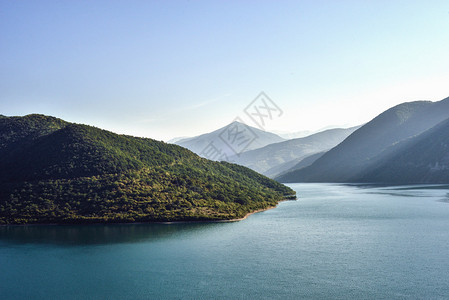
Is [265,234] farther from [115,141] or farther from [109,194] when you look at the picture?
[115,141]

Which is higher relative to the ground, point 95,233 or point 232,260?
point 95,233

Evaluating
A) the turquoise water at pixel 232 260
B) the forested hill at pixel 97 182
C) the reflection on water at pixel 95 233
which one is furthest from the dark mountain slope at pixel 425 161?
the reflection on water at pixel 95 233

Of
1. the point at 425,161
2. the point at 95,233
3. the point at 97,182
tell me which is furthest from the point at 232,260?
the point at 425,161

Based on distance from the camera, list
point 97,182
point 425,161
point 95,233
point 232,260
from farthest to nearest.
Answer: point 425,161
point 97,182
point 95,233
point 232,260

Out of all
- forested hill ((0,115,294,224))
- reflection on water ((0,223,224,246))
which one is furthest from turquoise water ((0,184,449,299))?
forested hill ((0,115,294,224))

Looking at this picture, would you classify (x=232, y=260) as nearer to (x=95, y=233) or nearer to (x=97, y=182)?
(x=95, y=233)

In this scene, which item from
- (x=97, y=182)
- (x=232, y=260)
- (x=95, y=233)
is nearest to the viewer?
(x=232, y=260)
